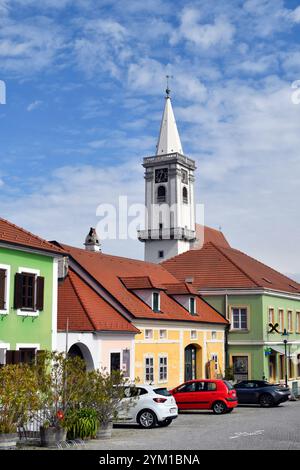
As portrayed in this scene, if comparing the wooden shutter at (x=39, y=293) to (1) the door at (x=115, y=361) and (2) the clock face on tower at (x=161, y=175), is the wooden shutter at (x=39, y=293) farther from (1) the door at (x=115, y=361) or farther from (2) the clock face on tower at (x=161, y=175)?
(2) the clock face on tower at (x=161, y=175)

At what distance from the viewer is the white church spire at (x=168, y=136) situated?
301 ft

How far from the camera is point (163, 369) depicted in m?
39.1

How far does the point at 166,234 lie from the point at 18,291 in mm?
58796

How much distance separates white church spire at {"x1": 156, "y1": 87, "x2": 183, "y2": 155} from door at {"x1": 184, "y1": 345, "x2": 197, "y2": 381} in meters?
51.0

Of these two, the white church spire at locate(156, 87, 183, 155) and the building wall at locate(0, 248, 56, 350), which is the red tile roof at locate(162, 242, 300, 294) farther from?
the white church spire at locate(156, 87, 183, 155)

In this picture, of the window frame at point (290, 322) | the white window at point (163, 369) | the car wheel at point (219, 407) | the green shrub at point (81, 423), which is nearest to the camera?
Answer: the green shrub at point (81, 423)

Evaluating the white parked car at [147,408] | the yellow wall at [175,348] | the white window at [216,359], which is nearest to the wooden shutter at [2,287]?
the white parked car at [147,408]

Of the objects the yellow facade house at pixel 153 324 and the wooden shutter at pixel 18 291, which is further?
the yellow facade house at pixel 153 324

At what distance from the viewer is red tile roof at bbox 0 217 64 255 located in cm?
2664

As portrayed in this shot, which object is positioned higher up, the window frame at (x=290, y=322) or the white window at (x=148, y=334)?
the window frame at (x=290, y=322)

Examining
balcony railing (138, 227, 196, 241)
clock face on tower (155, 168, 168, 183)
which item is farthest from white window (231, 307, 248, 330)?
clock face on tower (155, 168, 168, 183)
